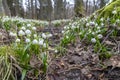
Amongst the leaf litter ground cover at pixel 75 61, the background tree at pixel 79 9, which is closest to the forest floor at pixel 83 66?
the leaf litter ground cover at pixel 75 61

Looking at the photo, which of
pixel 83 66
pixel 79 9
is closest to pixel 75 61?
pixel 83 66

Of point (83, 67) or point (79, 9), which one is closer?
point (83, 67)

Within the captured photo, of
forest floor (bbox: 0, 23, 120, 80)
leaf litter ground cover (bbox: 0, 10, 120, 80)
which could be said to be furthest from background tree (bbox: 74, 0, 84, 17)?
forest floor (bbox: 0, 23, 120, 80)

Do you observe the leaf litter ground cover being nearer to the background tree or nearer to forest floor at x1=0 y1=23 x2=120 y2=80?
forest floor at x1=0 y1=23 x2=120 y2=80

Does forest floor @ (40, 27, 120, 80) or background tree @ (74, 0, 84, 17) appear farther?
background tree @ (74, 0, 84, 17)

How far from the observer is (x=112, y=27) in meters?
4.11

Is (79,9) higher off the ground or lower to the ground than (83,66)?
higher

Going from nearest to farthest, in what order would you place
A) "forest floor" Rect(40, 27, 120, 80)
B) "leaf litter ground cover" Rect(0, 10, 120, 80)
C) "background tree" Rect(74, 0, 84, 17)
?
1. "leaf litter ground cover" Rect(0, 10, 120, 80)
2. "forest floor" Rect(40, 27, 120, 80)
3. "background tree" Rect(74, 0, 84, 17)

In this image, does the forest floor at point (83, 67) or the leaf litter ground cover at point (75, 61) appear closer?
the leaf litter ground cover at point (75, 61)

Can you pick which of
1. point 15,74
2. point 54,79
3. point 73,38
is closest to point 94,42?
point 73,38

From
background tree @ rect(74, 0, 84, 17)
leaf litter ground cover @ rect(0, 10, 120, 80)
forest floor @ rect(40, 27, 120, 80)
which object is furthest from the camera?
background tree @ rect(74, 0, 84, 17)

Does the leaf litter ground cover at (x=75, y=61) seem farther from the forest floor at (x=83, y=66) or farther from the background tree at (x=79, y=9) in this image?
the background tree at (x=79, y=9)

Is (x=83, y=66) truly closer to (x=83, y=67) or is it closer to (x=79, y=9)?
(x=83, y=67)

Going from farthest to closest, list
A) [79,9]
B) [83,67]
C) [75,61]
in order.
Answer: [79,9], [75,61], [83,67]
